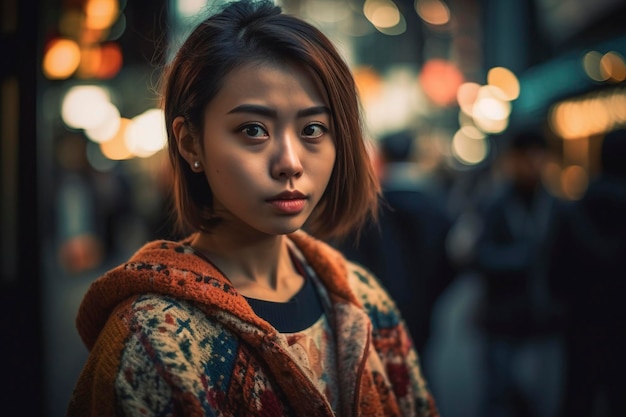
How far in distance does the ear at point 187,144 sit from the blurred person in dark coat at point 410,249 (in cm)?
228

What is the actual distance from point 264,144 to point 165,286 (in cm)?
42

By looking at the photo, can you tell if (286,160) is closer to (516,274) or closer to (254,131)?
(254,131)

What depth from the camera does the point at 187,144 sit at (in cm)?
159

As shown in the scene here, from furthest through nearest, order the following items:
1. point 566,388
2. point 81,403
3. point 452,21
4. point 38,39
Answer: point 452,21 → point 566,388 → point 38,39 → point 81,403

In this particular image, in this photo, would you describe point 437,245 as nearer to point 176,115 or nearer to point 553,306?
point 553,306

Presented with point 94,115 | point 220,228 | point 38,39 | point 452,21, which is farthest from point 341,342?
point 452,21

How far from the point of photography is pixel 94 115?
10273mm

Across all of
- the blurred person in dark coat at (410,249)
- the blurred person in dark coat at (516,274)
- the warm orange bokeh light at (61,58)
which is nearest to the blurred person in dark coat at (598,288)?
the blurred person in dark coat at (516,274)

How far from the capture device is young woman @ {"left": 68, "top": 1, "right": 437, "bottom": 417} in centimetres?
137

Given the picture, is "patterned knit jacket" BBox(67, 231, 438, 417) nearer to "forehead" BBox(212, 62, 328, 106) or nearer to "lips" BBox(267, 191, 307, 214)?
"lips" BBox(267, 191, 307, 214)

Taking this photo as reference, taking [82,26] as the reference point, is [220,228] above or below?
below

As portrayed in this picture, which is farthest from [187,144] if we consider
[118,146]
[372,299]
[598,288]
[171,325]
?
[118,146]

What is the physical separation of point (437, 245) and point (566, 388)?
1.29 m

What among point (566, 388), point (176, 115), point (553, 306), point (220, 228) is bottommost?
point (566, 388)
